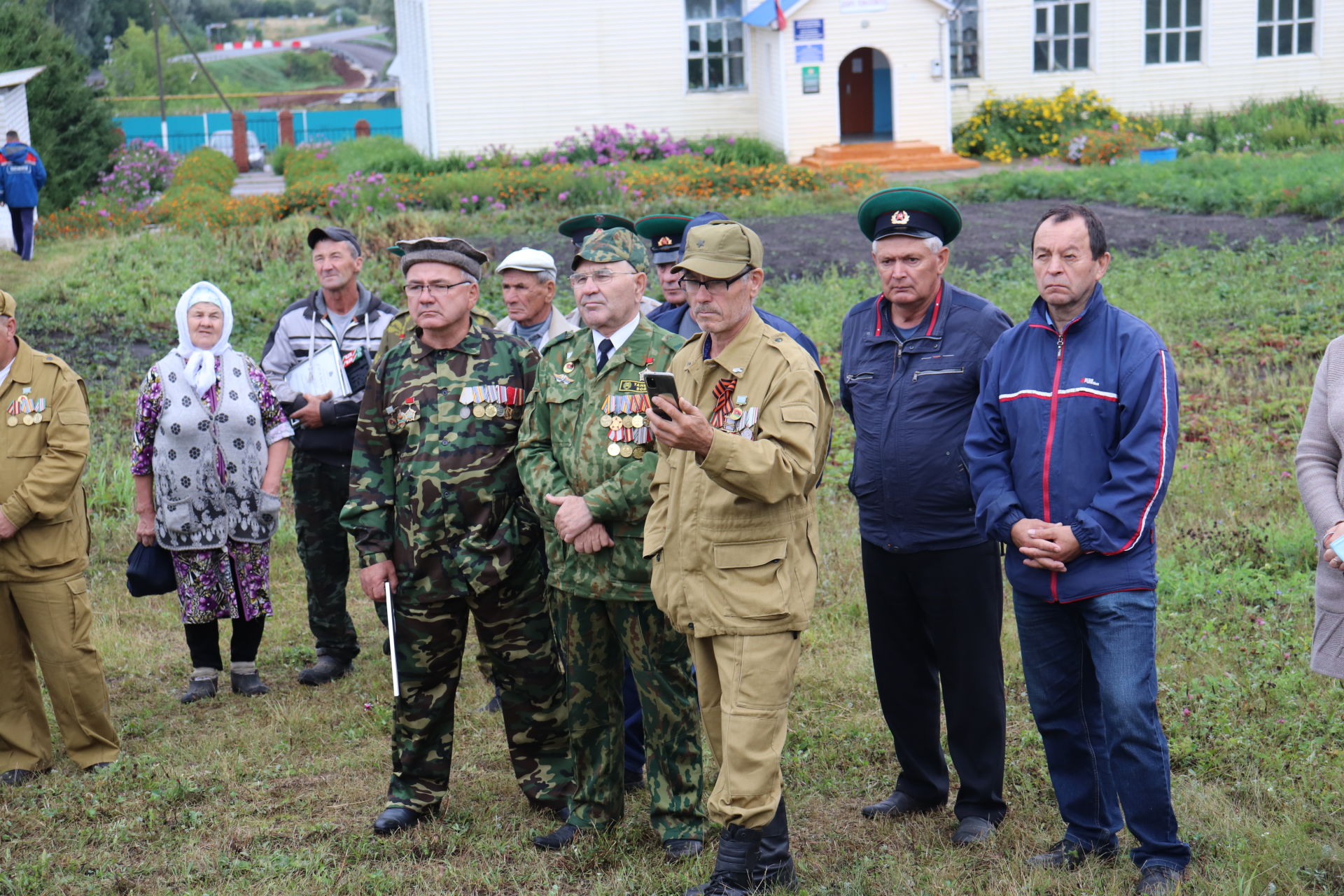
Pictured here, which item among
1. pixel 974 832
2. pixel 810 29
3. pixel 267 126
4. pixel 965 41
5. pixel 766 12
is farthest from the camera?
pixel 267 126

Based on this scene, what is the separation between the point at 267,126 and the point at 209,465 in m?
38.6

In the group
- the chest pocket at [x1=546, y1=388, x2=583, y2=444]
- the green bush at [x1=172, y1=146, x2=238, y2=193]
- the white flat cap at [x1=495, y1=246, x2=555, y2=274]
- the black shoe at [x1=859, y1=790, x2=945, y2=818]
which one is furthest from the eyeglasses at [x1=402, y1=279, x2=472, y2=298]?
the green bush at [x1=172, y1=146, x2=238, y2=193]

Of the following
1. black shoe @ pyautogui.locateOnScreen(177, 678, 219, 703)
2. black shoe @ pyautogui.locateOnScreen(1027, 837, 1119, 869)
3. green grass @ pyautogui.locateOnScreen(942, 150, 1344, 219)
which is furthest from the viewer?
green grass @ pyautogui.locateOnScreen(942, 150, 1344, 219)

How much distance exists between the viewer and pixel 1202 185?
16.5 meters

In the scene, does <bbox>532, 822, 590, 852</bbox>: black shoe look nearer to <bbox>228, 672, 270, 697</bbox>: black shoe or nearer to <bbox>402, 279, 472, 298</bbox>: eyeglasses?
<bbox>402, 279, 472, 298</bbox>: eyeglasses

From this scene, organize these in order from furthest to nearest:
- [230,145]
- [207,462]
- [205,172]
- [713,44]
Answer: [230,145], [205,172], [713,44], [207,462]

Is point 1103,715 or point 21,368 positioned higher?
point 21,368

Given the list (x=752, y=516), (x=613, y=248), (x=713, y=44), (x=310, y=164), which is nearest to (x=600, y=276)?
(x=613, y=248)

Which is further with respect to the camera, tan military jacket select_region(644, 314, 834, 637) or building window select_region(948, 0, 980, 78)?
building window select_region(948, 0, 980, 78)

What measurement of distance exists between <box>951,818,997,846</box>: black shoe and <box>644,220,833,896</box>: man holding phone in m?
0.67

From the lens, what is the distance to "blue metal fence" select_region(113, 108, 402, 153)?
3838 centimetres

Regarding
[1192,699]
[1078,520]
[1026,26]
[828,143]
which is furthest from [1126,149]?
[1078,520]

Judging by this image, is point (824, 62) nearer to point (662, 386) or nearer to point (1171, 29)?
point (1171, 29)

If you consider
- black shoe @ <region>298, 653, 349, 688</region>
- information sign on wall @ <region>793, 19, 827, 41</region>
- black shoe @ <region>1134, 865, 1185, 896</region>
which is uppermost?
information sign on wall @ <region>793, 19, 827, 41</region>
